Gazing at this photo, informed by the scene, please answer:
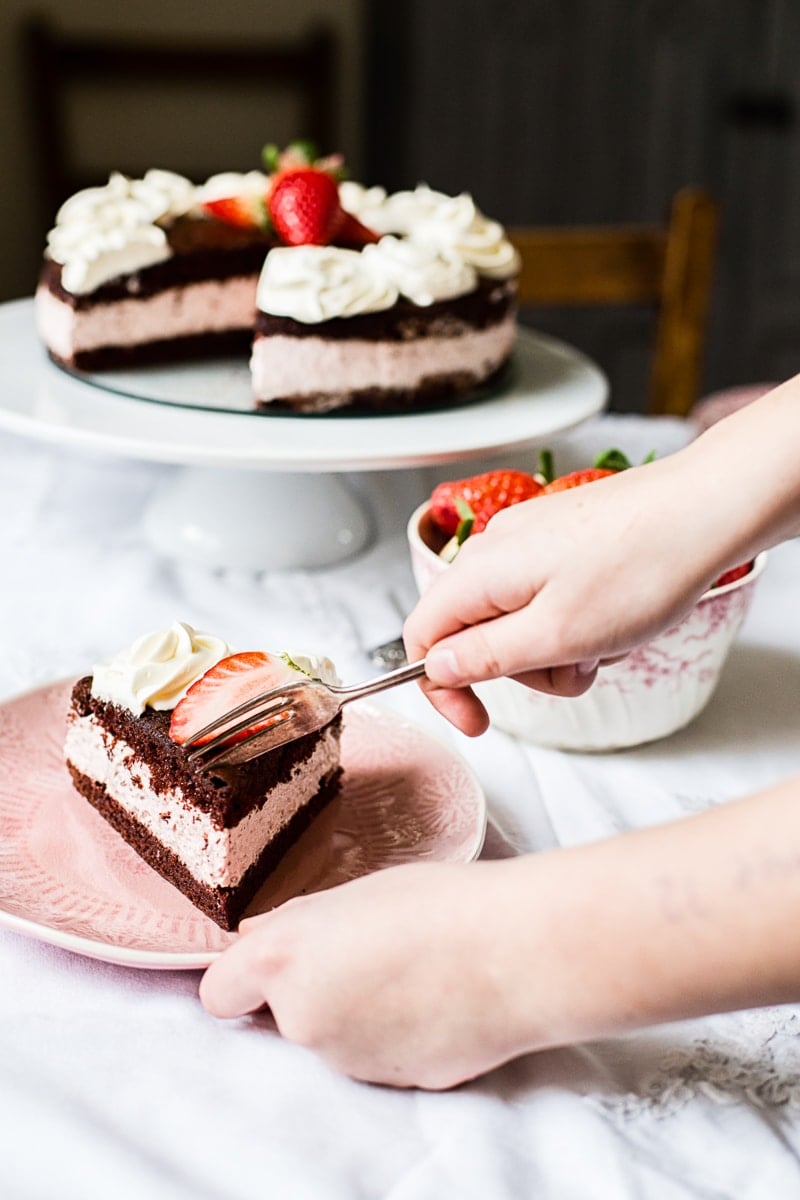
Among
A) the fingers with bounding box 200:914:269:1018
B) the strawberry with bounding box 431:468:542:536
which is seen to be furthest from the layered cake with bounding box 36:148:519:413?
the fingers with bounding box 200:914:269:1018

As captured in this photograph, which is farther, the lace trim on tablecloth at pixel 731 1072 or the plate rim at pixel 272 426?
the plate rim at pixel 272 426

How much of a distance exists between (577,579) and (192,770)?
285mm

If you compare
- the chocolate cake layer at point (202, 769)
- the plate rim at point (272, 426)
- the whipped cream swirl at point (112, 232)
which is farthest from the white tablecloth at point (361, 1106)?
the whipped cream swirl at point (112, 232)

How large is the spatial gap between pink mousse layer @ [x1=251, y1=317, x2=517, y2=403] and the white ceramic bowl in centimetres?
52

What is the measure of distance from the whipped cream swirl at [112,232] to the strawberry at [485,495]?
78cm

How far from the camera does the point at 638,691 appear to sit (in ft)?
3.36

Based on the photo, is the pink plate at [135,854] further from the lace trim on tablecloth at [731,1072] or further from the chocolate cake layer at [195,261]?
the chocolate cake layer at [195,261]

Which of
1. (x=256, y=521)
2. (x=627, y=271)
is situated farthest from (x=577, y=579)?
(x=627, y=271)

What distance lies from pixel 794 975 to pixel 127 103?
12.5 feet

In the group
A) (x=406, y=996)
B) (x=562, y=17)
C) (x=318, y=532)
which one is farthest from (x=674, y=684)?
(x=562, y=17)

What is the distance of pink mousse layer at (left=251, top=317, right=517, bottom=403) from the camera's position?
5.09 feet

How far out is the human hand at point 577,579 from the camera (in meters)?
0.79

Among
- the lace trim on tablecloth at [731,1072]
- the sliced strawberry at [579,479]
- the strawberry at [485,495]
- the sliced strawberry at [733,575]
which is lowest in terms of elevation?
the lace trim on tablecloth at [731,1072]

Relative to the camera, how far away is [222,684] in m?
0.85
